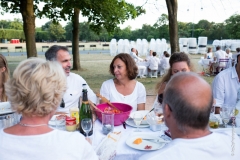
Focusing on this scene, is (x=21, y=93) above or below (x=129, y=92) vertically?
above

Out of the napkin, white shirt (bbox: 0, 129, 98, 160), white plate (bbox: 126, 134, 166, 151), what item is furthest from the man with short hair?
white plate (bbox: 126, 134, 166, 151)

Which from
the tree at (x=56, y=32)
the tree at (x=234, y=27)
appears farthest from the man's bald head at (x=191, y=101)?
the tree at (x=56, y=32)

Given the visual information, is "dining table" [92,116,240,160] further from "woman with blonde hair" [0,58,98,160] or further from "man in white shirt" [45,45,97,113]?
"man in white shirt" [45,45,97,113]

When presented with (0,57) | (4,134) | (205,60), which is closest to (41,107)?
(4,134)

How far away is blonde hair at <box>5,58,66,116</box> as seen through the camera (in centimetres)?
120

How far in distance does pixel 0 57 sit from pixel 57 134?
2.11m

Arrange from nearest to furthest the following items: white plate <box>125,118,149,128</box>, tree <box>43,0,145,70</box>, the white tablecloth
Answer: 1. the white tablecloth
2. white plate <box>125,118,149,128</box>
3. tree <box>43,0,145,70</box>

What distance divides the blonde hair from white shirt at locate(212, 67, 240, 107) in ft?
8.35

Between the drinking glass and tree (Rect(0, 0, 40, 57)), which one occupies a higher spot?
tree (Rect(0, 0, 40, 57))

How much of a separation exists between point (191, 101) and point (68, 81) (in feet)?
7.75

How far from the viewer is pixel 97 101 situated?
10.8 feet

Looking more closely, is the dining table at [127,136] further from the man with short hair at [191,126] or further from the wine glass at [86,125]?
the man with short hair at [191,126]

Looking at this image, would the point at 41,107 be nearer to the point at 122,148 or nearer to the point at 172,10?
the point at 122,148

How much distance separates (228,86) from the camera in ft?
10.4
